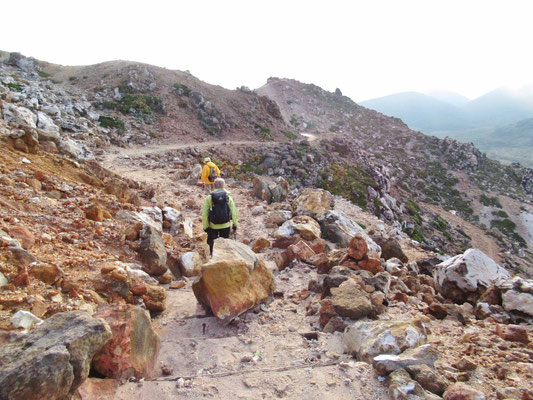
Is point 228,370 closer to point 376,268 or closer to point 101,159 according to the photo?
point 376,268

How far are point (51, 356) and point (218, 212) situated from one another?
4125 mm

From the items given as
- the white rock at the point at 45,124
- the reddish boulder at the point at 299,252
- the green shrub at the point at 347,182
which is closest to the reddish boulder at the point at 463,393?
the reddish boulder at the point at 299,252

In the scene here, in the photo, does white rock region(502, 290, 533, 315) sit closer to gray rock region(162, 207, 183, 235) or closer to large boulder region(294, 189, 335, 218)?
large boulder region(294, 189, 335, 218)

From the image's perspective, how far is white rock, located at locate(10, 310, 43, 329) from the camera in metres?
3.29

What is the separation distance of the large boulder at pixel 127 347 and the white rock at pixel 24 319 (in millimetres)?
598

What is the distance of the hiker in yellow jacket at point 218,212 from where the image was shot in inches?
254

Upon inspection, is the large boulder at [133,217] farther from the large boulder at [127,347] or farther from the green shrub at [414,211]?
the green shrub at [414,211]

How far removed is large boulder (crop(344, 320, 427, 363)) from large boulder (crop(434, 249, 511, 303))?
2768 millimetres

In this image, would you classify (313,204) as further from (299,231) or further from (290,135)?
(290,135)

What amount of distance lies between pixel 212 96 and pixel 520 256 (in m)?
36.2

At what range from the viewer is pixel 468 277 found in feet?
21.3

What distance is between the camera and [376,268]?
280 inches

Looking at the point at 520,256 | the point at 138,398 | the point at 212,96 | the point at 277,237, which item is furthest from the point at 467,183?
the point at 138,398

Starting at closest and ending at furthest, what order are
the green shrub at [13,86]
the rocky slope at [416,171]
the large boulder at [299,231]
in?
the large boulder at [299,231] → the green shrub at [13,86] → the rocky slope at [416,171]
